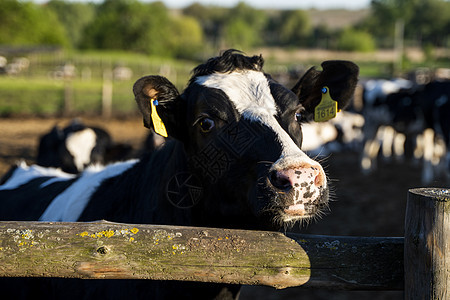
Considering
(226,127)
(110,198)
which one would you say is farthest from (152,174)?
(226,127)

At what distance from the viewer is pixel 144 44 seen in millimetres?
68125

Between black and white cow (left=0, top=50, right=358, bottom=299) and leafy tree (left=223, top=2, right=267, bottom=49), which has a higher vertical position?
leafy tree (left=223, top=2, right=267, bottom=49)

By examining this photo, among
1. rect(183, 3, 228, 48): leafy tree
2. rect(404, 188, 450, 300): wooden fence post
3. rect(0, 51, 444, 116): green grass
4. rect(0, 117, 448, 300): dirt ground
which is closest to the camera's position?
rect(404, 188, 450, 300): wooden fence post

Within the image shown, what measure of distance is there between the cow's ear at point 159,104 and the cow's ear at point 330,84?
0.76m

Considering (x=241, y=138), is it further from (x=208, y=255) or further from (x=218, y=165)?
(x=208, y=255)

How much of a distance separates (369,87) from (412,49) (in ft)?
203

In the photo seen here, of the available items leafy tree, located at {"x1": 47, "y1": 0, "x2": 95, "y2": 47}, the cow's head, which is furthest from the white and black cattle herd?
leafy tree, located at {"x1": 47, "y1": 0, "x2": 95, "y2": 47}

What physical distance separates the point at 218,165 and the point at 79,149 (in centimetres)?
503

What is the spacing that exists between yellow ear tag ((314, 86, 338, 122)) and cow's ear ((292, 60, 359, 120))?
0.8 inches

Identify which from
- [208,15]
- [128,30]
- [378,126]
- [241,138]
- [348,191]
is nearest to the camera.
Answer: [241,138]

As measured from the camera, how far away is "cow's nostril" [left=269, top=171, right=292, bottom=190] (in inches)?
71.7

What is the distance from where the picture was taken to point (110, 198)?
2693mm

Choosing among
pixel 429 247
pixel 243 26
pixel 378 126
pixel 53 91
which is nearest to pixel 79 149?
pixel 429 247

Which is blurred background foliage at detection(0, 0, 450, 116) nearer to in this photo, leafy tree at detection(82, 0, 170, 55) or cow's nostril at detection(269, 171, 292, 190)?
leafy tree at detection(82, 0, 170, 55)
